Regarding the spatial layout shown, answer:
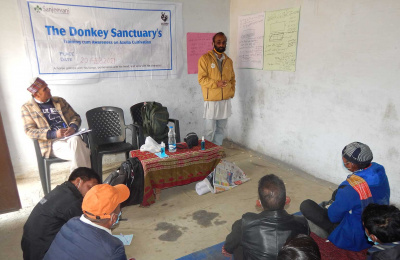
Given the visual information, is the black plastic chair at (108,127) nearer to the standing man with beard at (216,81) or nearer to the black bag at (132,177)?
the black bag at (132,177)

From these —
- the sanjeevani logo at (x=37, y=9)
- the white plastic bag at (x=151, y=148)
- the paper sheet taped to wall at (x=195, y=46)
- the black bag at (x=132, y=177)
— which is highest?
the sanjeevani logo at (x=37, y=9)

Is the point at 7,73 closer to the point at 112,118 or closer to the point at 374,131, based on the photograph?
the point at 112,118

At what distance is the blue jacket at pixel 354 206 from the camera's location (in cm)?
180

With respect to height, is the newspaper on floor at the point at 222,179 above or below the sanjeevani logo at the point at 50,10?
below

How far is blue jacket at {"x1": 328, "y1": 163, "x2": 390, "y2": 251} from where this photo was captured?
1.80 meters

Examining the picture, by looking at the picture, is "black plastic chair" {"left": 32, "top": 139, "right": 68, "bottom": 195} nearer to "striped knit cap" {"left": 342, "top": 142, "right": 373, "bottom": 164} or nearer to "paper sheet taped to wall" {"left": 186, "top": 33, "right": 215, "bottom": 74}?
"paper sheet taped to wall" {"left": 186, "top": 33, "right": 215, "bottom": 74}

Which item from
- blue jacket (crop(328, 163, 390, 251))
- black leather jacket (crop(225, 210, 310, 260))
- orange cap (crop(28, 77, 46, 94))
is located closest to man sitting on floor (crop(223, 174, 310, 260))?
black leather jacket (crop(225, 210, 310, 260))

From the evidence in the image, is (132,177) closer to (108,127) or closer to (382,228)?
(108,127)

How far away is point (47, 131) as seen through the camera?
3.10 m

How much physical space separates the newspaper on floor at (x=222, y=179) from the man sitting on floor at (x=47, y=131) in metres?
1.45

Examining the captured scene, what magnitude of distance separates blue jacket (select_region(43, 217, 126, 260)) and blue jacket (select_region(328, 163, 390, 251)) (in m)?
1.46

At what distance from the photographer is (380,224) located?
1344mm

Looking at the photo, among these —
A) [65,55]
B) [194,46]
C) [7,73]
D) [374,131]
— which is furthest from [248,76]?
[7,73]

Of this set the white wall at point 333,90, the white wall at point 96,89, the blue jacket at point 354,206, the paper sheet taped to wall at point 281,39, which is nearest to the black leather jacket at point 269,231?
the blue jacket at point 354,206
